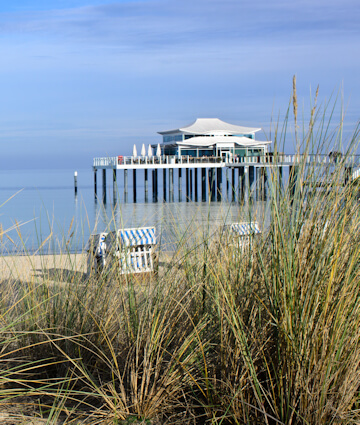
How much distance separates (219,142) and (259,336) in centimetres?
4306

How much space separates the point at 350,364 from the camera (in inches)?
76.6

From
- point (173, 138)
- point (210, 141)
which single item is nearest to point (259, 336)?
point (210, 141)

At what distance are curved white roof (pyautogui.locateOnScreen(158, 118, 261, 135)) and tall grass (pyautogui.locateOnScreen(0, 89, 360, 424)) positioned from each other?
146 feet

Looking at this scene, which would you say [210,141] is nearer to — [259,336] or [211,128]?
[211,128]

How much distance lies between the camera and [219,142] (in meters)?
44.6

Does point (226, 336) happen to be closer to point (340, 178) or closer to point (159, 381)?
point (159, 381)

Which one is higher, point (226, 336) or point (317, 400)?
point (226, 336)

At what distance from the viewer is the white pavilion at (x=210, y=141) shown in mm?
44531

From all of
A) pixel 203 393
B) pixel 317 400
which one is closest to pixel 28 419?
pixel 203 393

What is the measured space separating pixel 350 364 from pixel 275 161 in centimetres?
82

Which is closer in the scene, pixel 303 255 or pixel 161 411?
pixel 303 255

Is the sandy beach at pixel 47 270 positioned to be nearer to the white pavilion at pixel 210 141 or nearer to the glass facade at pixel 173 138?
the white pavilion at pixel 210 141

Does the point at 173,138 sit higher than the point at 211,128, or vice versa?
the point at 211,128

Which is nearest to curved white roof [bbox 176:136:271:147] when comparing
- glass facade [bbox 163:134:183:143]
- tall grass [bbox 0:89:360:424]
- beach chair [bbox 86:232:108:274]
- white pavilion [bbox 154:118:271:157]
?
white pavilion [bbox 154:118:271:157]
